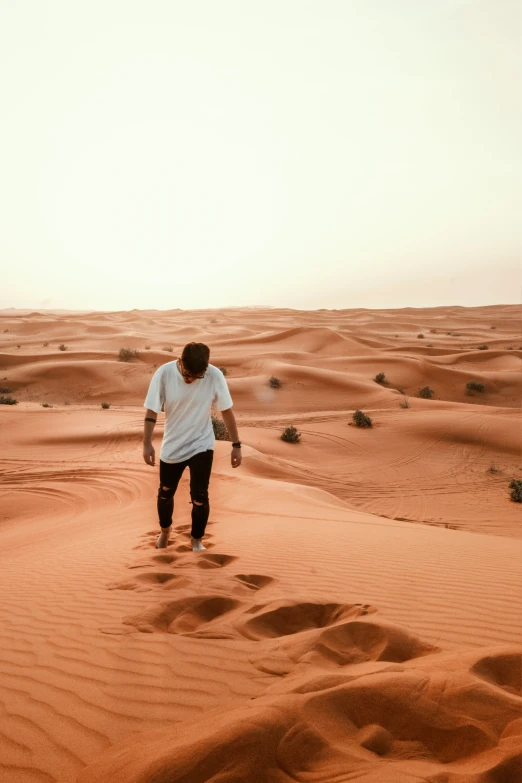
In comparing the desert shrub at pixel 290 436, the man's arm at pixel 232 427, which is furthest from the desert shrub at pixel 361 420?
the man's arm at pixel 232 427

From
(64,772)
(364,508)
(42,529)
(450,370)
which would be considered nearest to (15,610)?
(64,772)

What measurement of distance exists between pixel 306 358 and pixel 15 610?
24.5 meters

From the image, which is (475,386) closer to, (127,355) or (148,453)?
(127,355)

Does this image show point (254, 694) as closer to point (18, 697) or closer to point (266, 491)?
point (18, 697)

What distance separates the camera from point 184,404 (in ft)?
14.2

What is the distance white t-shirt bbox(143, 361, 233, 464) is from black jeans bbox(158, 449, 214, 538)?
0.07m

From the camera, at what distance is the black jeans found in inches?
173

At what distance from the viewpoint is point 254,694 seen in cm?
220

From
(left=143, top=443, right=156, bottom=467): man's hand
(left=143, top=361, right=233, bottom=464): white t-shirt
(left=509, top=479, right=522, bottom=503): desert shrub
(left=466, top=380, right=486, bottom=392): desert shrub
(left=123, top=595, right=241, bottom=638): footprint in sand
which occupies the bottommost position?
(left=509, top=479, right=522, bottom=503): desert shrub

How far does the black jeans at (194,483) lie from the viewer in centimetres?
440

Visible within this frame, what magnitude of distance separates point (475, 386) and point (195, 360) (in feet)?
63.9

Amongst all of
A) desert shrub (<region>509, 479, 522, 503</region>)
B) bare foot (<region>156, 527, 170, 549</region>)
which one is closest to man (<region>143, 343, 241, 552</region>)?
bare foot (<region>156, 527, 170, 549</region>)

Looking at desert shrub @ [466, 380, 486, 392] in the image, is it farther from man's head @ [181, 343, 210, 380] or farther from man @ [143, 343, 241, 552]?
man's head @ [181, 343, 210, 380]

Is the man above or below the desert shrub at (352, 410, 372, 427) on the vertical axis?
above
